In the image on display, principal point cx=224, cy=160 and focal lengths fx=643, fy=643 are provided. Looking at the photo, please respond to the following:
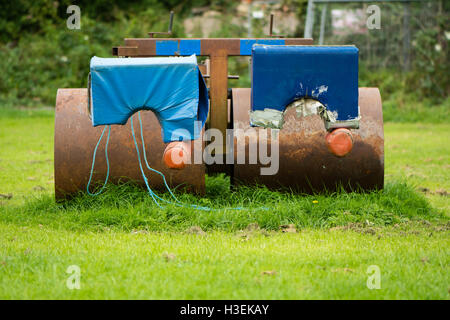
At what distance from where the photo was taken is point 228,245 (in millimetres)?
4348

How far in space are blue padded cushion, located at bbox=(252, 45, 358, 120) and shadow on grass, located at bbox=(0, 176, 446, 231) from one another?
0.92 meters

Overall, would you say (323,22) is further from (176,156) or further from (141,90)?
(176,156)

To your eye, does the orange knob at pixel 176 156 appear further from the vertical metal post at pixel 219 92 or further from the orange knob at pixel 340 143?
the vertical metal post at pixel 219 92

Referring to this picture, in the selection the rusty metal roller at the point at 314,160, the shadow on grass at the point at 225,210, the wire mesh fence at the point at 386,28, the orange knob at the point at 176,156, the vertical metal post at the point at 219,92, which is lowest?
the shadow on grass at the point at 225,210

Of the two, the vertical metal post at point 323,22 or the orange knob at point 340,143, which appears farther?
the vertical metal post at point 323,22

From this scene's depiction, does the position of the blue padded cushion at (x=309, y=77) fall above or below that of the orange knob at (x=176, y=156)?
above

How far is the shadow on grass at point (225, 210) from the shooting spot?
16.1 ft

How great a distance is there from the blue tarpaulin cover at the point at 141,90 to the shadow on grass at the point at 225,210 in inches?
30.9

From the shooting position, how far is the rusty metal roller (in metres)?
5.43

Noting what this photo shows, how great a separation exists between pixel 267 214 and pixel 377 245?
0.95 metres

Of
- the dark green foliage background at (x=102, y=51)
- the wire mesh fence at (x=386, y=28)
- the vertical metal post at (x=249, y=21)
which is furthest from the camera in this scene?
the vertical metal post at (x=249, y=21)

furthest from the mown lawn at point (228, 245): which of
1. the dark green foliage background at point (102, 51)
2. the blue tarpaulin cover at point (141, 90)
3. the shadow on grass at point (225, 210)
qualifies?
the dark green foliage background at point (102, 51)

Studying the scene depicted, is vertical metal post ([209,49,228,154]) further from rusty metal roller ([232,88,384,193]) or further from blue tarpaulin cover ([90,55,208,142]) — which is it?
blue tarpaulin cover ([90,55,208,142])
